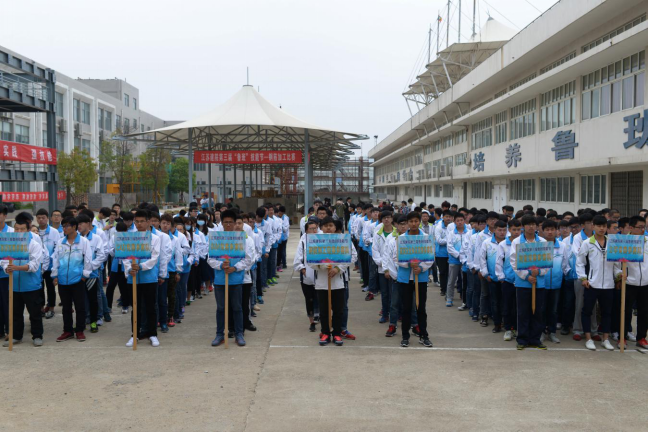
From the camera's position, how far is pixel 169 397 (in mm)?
4633

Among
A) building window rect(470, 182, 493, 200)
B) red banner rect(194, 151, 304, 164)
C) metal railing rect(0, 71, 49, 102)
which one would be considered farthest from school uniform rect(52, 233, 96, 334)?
building window rect(470, 182, 493, 200)

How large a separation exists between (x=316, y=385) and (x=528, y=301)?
2.88 m

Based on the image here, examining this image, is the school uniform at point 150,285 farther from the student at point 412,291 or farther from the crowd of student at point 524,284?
the student at point 412,291

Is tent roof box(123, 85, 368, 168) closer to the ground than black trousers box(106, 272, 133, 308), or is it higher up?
higher up

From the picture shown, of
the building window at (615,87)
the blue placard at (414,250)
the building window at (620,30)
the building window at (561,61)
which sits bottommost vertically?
the blue placard at (414,250)

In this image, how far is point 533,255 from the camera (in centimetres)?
608

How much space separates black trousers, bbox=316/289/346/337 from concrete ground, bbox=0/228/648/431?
0.84ft

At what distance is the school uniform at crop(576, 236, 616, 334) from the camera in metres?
6.23

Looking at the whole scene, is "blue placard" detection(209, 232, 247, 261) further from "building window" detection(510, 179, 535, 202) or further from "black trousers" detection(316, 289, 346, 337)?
"building window" detection(510, 179, 535, 202)

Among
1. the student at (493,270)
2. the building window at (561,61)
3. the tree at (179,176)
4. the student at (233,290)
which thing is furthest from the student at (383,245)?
the tree at (179,176)

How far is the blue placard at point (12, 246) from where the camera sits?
6246mm

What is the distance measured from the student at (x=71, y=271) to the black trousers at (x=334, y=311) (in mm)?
2966

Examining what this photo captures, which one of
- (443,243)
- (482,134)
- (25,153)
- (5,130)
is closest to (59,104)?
(5,130)

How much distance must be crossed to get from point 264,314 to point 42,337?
10.1 feet
